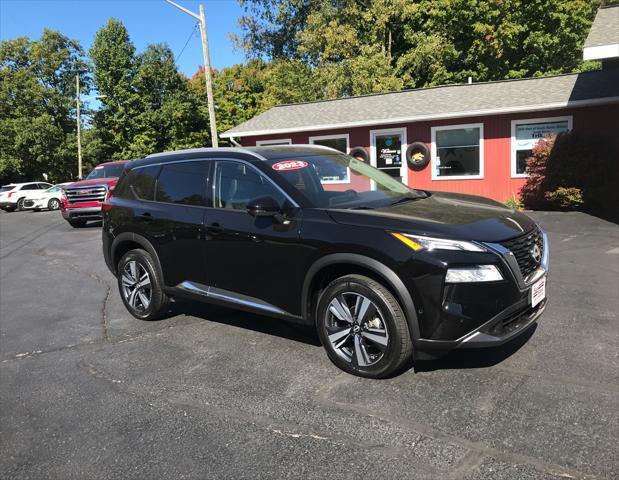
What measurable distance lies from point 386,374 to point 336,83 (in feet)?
85.0

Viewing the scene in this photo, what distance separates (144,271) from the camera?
5414mm

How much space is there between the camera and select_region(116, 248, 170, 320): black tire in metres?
5.29

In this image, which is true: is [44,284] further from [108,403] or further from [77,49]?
[77,49]

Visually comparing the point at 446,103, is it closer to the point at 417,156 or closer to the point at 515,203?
the point at 417,156

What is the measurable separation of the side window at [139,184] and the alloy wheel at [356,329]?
8.39ft

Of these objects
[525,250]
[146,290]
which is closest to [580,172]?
[525,250]

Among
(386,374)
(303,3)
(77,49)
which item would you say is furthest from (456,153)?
(77,49)

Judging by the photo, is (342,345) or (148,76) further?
(148,76)

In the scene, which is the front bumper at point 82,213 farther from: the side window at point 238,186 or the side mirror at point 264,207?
the side mirror at point 264,207

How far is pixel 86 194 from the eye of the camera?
592 inches

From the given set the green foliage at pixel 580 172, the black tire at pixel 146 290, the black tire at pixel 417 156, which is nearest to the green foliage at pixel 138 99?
the black tire at pixel 417 156

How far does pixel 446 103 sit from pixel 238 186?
13.2 meters

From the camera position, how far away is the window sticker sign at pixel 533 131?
46.0 ft

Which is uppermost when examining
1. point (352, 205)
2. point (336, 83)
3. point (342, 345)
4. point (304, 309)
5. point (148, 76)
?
point (148, 76)
